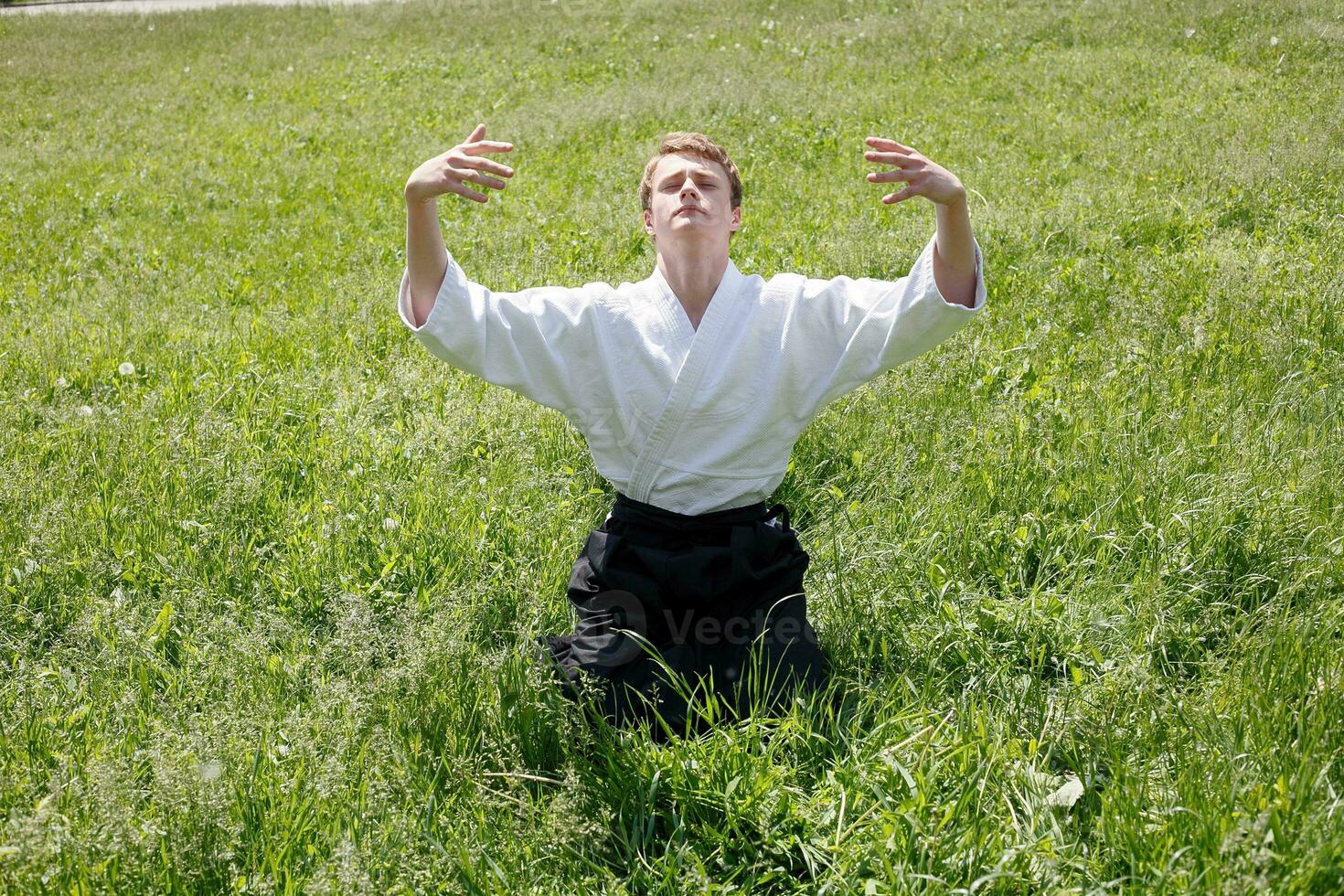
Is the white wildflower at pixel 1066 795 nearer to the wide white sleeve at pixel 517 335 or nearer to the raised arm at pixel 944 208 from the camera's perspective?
the raised arm at pixel 944 208

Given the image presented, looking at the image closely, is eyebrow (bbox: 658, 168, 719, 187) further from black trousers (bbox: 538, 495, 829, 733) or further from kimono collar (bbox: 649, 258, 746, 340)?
black trousers (bbox: 538, 495, 829, 733)

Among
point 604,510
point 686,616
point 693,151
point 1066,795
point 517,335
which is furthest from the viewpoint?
point 604,510

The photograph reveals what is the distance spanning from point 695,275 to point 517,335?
0.57 metres

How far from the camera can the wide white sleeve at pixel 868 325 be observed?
9.99 ft

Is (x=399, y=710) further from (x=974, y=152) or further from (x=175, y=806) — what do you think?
(x=974, y=152)

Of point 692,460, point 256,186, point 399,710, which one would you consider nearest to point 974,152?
point 256,186

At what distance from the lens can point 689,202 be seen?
10.8 feet

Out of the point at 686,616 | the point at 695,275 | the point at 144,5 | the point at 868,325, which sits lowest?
the point at 686,616

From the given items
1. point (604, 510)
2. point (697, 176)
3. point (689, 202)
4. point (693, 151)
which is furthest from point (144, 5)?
point (689, 202)

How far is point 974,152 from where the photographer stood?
362 inches

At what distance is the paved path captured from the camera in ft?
64.8

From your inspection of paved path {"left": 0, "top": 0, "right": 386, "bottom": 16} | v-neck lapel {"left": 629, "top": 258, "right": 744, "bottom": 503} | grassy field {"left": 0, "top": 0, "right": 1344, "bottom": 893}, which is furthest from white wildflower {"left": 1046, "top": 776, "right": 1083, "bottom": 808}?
paved path {"left": 0, "top": 0, "right": 386, "bottom": 16}

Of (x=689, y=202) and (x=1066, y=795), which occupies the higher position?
(x=689, y=202)

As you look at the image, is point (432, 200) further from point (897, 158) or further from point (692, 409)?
point (897, 158)
